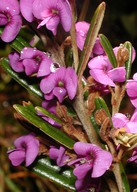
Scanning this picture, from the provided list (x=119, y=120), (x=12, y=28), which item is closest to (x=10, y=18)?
(x=12, y=28)

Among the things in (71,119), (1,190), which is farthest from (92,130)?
(1,190)

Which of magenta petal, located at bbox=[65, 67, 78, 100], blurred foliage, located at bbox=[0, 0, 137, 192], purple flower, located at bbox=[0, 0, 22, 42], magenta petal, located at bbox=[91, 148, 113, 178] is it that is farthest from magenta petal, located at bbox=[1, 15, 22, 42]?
blurred foliage, located at bbox=[0, 0, 137, 192]

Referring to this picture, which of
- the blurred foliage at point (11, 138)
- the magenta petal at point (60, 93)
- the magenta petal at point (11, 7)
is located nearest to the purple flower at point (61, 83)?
the magenta petal at point (60, 93)

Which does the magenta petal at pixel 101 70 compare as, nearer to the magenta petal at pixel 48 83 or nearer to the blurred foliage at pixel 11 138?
the magenta petal at pixel 48 83

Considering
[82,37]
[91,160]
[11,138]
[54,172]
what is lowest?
[11,138]

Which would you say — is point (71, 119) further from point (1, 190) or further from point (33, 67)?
point (1, 190)

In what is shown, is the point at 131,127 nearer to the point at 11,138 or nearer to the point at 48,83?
the point at 48,83

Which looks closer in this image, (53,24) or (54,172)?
(53,24)


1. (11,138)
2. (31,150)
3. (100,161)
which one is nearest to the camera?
(100,161)
